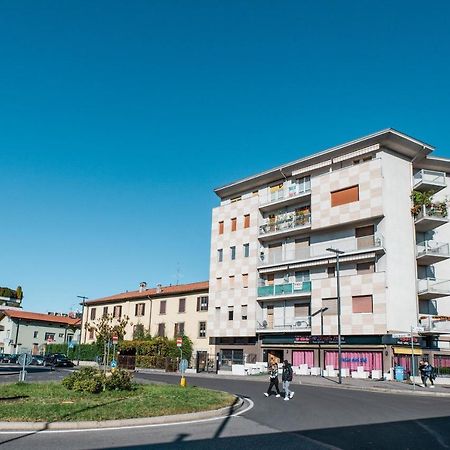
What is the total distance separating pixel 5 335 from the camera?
262ft

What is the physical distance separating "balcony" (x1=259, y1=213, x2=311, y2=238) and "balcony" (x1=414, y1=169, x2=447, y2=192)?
8.72 meters

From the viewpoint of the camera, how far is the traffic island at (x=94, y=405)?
454 inches

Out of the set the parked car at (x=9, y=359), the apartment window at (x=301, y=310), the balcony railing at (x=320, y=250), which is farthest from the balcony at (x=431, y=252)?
the parked car at (x=9, y=359)

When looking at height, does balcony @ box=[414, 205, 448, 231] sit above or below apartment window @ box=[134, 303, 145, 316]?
above

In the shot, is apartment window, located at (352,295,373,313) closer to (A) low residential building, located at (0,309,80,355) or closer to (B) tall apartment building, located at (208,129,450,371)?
(B) tall apartment building, located at (208,129,450,371)

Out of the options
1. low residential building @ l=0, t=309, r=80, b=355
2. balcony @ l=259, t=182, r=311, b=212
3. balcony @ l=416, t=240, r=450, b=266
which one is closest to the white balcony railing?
balcony @ l=416, t=240, r=450, b=266

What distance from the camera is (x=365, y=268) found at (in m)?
38.0

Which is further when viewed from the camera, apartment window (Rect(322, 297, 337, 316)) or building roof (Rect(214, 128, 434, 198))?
apartment window (Rect(322, 297, 337, 316))

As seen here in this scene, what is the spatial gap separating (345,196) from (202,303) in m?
20.1

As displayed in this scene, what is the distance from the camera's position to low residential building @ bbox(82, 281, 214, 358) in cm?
5231

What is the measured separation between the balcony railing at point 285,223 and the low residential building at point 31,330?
4313 cm

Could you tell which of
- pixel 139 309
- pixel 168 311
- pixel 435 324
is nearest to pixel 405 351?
pixel 435 324

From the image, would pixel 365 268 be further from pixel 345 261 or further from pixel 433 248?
pixel 433 248

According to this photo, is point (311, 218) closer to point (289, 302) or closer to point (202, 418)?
point (289, 302)
